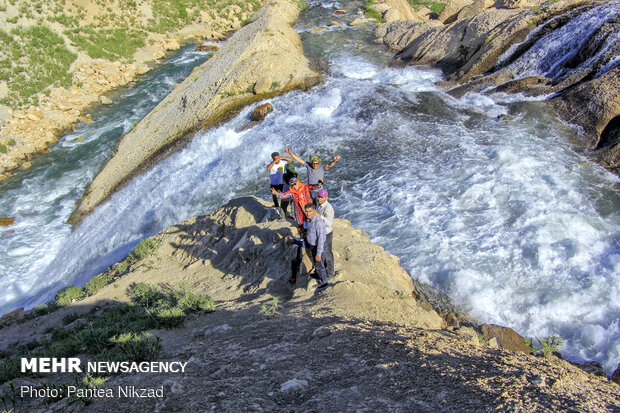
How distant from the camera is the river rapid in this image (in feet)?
26.3

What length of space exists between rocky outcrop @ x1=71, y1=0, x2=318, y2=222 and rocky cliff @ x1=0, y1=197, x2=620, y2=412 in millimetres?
10160

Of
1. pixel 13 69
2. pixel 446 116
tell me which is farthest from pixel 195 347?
pixel 13 69

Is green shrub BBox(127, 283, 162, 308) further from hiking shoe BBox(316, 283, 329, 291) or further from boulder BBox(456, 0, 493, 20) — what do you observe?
boulder BBox(456, 0, 493, 20)

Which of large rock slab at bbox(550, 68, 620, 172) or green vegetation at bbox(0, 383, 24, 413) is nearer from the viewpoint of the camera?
green vegetation at bbox(0, 383, 24, 413)

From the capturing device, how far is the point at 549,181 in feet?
34.8

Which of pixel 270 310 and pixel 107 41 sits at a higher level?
pixel 107 41

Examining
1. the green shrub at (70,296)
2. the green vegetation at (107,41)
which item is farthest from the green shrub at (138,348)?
the green vegetation at (107,41)

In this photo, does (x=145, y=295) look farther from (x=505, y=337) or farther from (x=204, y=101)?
(x=204, y=101)

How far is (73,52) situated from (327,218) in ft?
102

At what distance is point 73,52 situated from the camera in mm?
29109

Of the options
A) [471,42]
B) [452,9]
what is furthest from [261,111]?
[452,9]

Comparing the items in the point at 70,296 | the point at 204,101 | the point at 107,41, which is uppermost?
the point at 107,41

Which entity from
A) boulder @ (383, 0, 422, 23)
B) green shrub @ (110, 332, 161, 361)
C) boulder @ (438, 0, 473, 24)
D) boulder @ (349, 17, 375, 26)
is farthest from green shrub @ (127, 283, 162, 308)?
boulder @ (438, 0, 473, 24)

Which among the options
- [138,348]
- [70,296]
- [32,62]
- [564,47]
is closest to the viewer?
[138,348]
